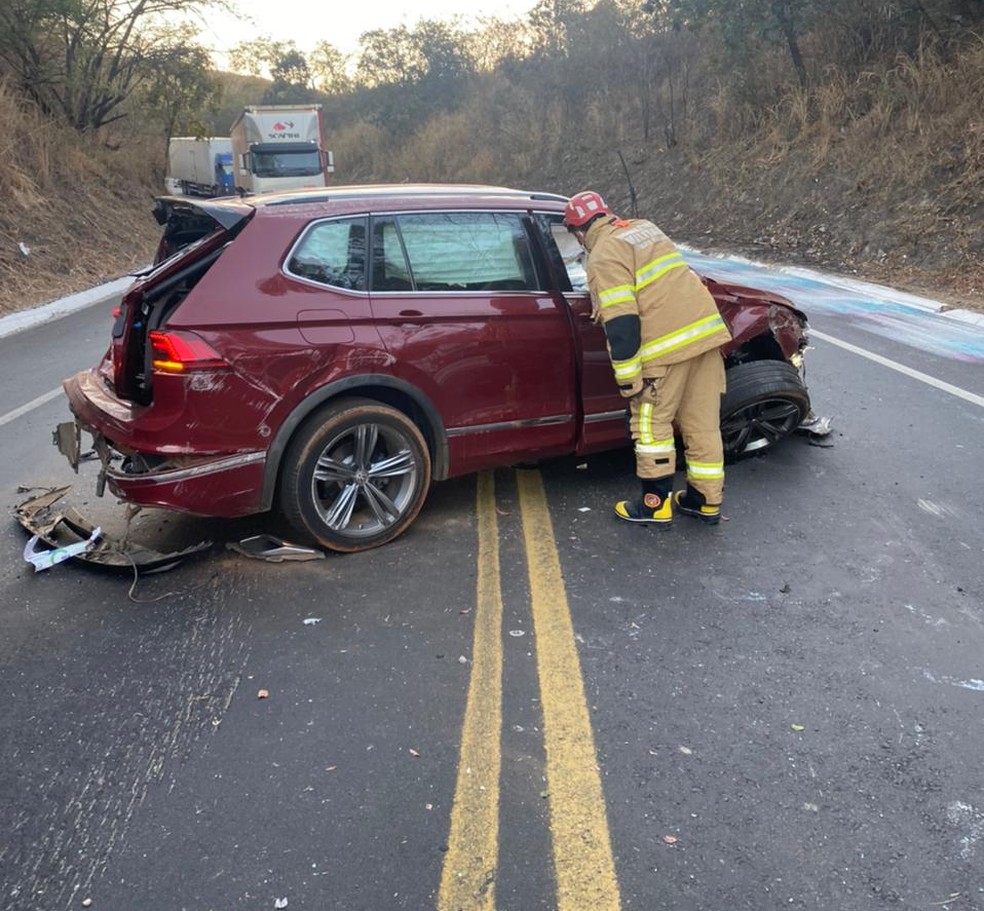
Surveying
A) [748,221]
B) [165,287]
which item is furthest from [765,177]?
[165,287]

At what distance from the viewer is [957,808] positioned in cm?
256

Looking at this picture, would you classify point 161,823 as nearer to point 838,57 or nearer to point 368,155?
point 838,57

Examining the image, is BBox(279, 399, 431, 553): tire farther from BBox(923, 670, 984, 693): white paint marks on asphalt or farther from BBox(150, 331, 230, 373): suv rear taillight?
BBox(923, 670, 984, 693): white paint marks on asphalt

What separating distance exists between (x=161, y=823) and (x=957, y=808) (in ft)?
7.87

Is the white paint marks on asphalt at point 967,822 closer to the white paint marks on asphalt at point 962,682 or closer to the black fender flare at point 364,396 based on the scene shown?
the white paint marks on asphalt at point 962,682

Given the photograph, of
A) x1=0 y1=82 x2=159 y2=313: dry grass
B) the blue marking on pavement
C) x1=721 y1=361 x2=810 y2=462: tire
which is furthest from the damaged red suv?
x1=0 y1=82 x2=159 y2=313: dry grass

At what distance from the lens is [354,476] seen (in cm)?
427

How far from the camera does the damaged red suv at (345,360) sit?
3.88 meters

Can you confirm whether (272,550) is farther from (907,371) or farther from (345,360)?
(907,371)

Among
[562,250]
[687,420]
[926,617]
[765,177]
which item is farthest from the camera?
[765,177]

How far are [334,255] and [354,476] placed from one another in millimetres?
1097

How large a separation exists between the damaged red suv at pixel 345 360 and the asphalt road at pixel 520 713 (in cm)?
41

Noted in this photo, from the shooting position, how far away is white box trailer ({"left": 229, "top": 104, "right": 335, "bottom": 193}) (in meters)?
26.7

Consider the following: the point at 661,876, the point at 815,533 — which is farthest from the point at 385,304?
the point at 661,876
